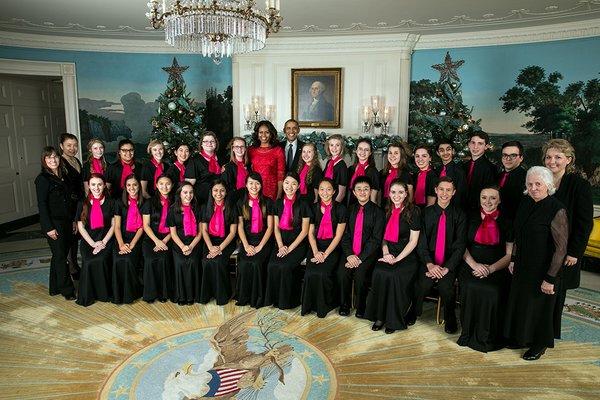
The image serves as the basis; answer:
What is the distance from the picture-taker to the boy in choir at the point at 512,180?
15.0 ft

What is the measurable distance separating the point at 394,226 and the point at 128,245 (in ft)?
9.87

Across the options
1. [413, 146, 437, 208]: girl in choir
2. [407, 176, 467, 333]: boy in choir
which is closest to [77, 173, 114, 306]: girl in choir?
[407, 176, 467, 333]: boy in choir

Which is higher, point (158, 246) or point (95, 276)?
point (158, 246)

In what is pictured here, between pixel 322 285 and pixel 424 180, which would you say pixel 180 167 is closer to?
pixel 322 285

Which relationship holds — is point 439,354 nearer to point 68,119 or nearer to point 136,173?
point 136,173

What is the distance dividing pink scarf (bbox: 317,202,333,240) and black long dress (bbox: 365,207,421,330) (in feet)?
2.18

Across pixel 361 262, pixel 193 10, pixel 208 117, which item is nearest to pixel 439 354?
pixel 361 262

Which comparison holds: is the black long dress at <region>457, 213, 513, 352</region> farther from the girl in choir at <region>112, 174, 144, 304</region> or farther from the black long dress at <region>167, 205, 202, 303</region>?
the girl in choir at <region>112, 174, 144, 304</region>

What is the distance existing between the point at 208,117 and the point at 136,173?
360 centimetres

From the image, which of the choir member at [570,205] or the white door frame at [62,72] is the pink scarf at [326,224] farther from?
the white door frame at [62,72]

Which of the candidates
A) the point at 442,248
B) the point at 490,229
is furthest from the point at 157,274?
the point at 490,229

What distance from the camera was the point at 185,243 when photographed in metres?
5.06

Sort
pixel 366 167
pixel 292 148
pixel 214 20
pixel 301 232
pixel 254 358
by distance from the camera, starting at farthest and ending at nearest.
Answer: pixel 292 148
pixel 366 167
pixel 301 232
pixel 214 20
pixel 254 358

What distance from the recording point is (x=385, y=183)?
5270 mm
